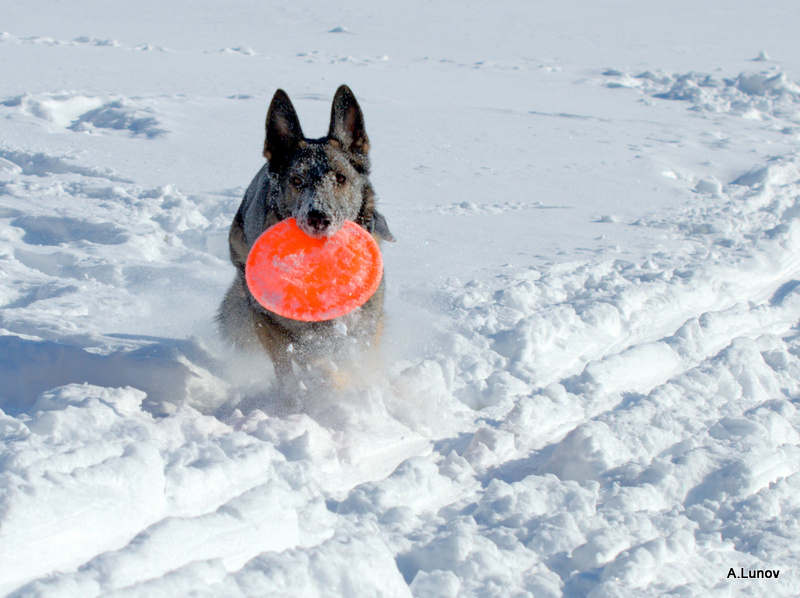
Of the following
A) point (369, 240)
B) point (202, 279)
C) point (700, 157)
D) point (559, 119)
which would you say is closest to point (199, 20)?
point (559, 119)

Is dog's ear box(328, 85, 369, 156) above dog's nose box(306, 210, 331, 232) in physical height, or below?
above

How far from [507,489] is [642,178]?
7152mm

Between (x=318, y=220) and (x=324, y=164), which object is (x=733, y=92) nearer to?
(x=324, y=164)

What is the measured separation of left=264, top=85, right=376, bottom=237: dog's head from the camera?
3.59 m

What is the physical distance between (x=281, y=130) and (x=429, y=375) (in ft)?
5.40

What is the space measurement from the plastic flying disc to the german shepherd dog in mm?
159

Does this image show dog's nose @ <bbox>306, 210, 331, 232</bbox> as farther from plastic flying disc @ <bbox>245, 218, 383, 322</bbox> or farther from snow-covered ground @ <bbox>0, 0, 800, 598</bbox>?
snow-covered ground @ <bbox>0, 0, 800, 598</bbox>

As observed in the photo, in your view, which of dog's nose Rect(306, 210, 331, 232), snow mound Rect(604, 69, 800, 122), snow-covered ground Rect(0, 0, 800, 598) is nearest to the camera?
snow-covered ground Rect(0, 0, 800, 598)

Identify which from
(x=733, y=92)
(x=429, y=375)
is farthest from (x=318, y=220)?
(x=733, y=92)

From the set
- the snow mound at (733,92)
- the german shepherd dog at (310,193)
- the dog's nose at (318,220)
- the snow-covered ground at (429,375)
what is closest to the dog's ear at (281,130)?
the german shepherd dog at (310,193)

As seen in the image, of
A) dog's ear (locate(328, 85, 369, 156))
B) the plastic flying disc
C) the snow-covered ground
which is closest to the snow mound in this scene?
the snow-covered ground

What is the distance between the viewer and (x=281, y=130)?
12.6 feet

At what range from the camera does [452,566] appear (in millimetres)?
2207

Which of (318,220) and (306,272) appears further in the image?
(306,272)
